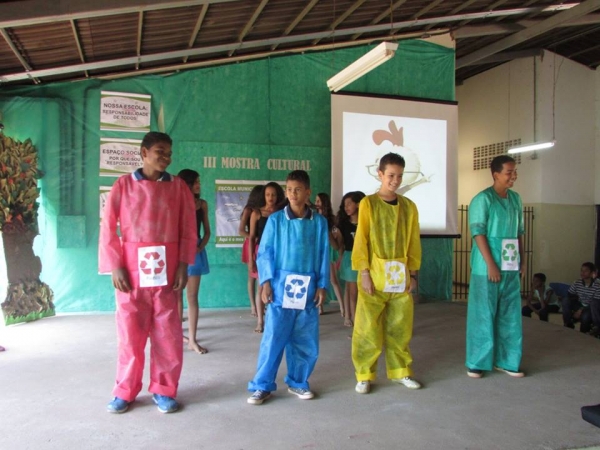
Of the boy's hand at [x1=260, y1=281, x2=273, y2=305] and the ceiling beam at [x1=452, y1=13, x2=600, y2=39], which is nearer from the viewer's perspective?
Answer: the boy's hand at [x1=260, y1=281, x2=273, y2=305]

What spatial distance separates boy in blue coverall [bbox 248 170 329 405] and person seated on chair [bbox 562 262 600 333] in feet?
14.2

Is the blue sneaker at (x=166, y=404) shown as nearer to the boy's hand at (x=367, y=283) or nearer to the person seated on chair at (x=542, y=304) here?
the boy's hand at (x=367, y=283)

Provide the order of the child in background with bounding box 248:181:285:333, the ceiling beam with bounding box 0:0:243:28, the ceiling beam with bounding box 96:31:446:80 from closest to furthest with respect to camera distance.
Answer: the ceiling beam with bounding box 0:0:243:28
the child in background with bounding box 248:181:285:333
the ceiling beam with bounding box 96:31:446:80

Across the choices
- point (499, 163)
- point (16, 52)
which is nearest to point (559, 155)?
point (499, 163)

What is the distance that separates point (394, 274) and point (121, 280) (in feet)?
5.06

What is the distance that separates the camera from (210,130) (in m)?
5.94

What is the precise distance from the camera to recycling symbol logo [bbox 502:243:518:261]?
3303 mm

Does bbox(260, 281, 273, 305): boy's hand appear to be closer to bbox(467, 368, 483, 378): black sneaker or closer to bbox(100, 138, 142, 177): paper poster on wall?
bbox(467, 368, 483, 378): black sneaker

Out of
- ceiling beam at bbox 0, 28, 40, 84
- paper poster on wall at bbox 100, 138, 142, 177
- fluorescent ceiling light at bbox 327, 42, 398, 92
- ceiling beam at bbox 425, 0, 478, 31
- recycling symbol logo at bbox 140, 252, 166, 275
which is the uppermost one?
ceiling beam at bbox 425, 0, 478, 31

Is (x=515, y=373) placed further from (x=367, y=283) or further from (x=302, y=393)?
(x=302, y=393)

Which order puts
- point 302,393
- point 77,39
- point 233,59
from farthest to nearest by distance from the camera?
1. point 233,59
2. point 77,39
3. point 302,393

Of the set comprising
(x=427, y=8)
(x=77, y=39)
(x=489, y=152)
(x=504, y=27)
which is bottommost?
(x=489, y=152)

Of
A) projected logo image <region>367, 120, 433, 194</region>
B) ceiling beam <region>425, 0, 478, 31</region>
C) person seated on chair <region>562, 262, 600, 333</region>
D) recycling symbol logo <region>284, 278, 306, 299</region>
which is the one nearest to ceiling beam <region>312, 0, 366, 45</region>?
projected logo image <region>367, 120, 433, 194</region>

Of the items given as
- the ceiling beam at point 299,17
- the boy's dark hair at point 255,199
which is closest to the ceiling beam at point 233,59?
the ceiling beam at point 299,17
